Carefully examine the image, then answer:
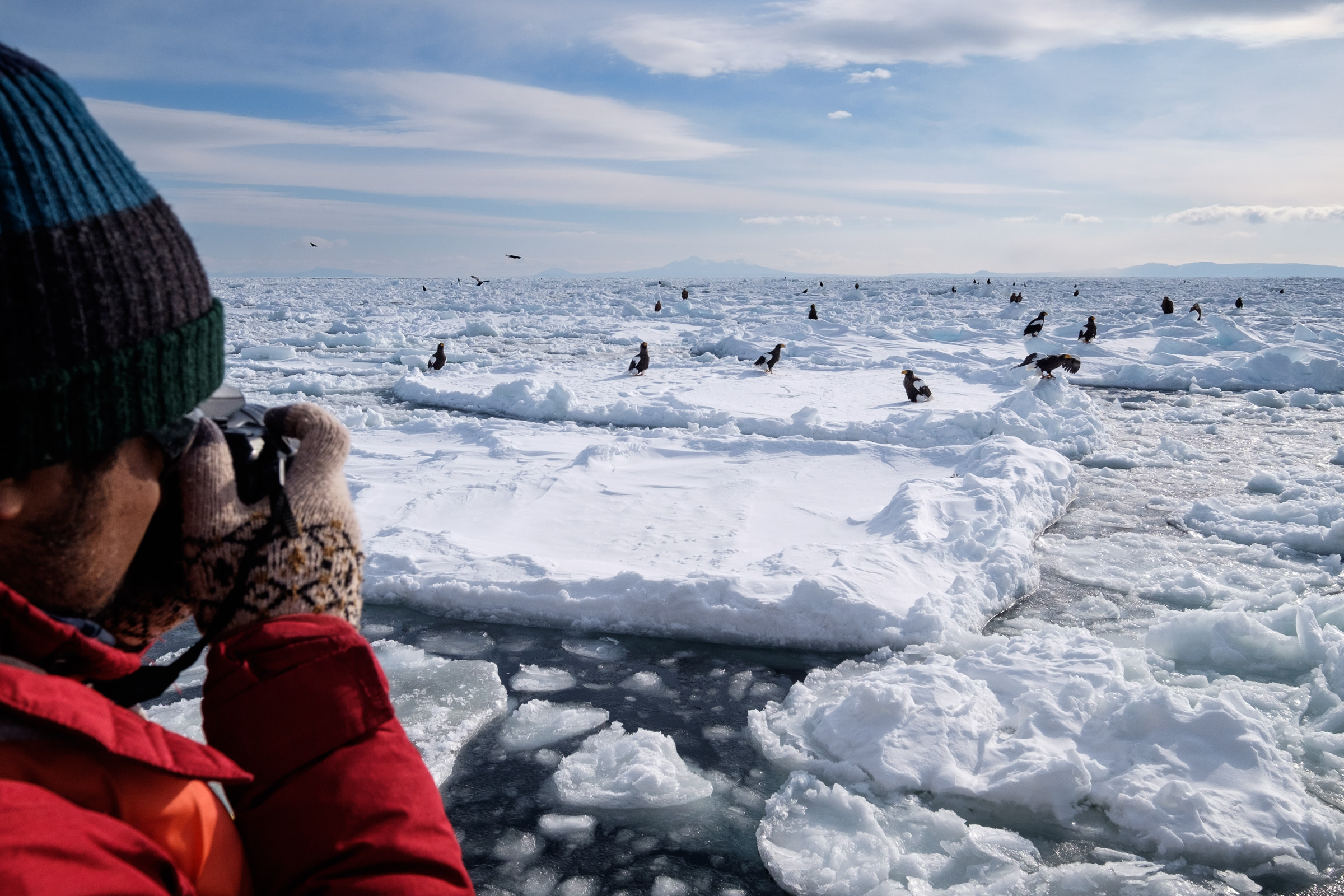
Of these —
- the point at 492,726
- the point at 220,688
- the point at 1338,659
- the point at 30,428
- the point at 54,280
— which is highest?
the point at 54,280

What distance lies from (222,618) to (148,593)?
0.25 ft

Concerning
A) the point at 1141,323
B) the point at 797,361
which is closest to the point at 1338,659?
the point at 797,361

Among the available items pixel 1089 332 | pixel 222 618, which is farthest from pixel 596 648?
pixel 1089 332

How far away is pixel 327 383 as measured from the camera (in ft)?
40.3

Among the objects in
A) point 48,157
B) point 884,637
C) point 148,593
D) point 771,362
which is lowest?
point 884,637

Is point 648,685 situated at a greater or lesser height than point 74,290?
lesser

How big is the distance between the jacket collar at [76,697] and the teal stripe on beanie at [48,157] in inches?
11.8

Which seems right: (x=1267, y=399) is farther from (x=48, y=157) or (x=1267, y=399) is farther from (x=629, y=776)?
(x=48, y=157)

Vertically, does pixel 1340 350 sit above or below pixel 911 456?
above

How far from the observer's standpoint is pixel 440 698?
3307mm

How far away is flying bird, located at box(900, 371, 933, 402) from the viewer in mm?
10219

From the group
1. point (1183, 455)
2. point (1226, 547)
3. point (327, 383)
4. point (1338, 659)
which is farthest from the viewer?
point (327, 383)

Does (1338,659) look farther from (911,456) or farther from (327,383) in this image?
(327,383)

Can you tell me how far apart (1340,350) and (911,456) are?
13096 millimetres
